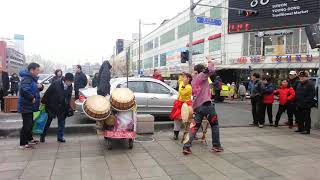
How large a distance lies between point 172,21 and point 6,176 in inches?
2303

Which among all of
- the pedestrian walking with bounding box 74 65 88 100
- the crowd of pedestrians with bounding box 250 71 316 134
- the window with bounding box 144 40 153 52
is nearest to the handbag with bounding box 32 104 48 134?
the pedestrian walking with bounding box 74 65 88 100

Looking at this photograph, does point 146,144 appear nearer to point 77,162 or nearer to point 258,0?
point 77,162

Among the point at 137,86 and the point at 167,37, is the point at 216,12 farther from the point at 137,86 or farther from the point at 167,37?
the point at 137,86

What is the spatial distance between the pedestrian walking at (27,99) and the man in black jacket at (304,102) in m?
6.78

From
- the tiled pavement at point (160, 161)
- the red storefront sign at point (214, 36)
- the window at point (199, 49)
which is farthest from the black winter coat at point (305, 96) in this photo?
the window at point (199, 49)

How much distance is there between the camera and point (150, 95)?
37.9 ft

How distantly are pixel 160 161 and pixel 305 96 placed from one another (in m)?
5.26

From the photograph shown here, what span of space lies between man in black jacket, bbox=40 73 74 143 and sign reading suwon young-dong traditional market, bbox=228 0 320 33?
29.7 metres

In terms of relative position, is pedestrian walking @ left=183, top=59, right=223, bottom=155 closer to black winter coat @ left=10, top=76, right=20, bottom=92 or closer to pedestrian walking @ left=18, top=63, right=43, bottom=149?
pedestrian walking @ left=18, top=63, right=43, bottom=149

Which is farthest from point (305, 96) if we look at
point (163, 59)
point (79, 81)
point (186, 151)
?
point (163, 59)

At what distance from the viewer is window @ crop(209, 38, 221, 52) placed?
42.1m

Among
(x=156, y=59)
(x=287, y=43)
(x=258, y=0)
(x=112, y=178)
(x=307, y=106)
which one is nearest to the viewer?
→ (x=112, y=178)

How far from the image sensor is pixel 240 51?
38.5 metres

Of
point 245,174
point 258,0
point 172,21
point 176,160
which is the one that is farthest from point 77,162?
point 172,21
